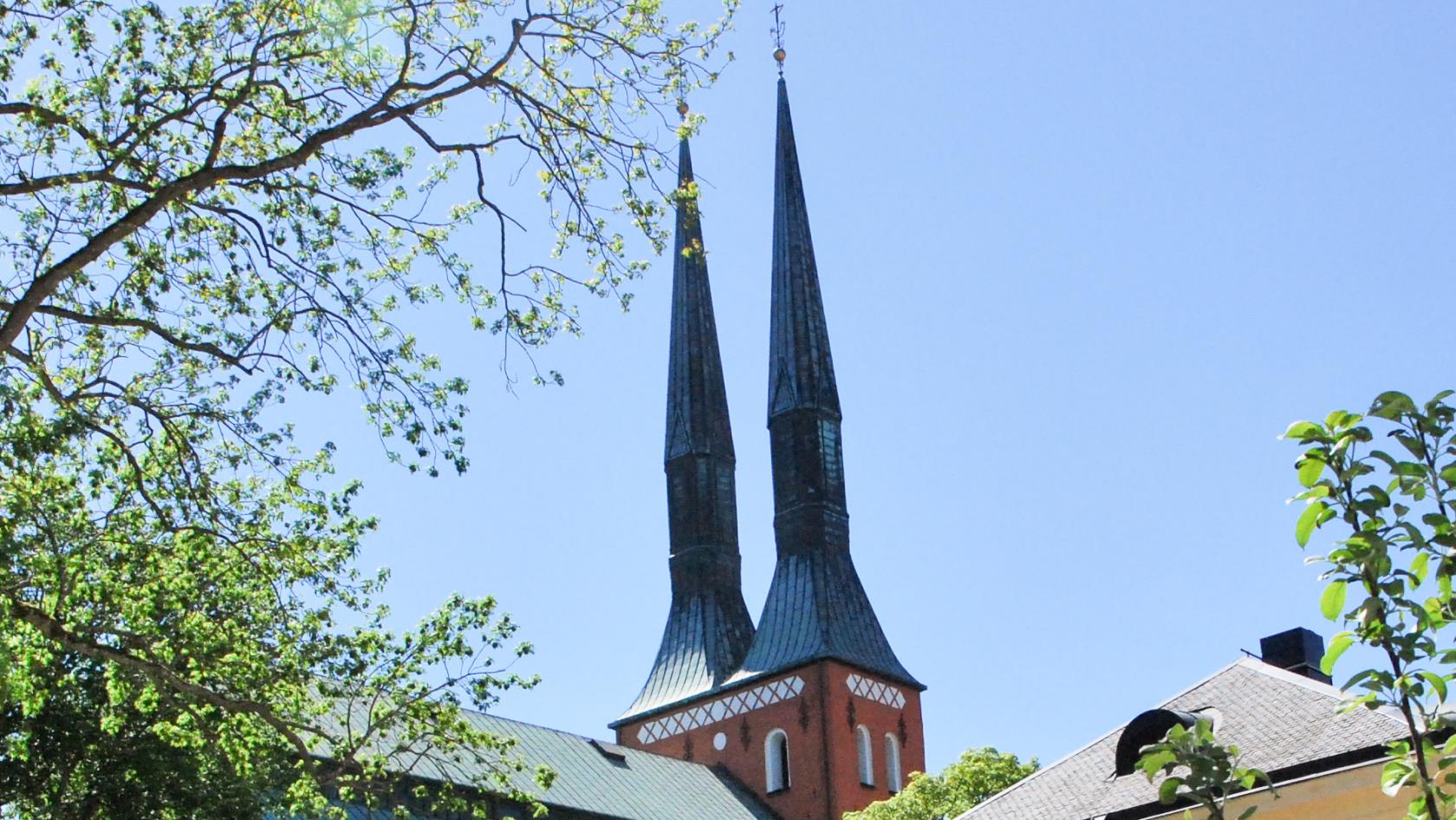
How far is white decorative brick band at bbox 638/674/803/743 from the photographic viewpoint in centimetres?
4872

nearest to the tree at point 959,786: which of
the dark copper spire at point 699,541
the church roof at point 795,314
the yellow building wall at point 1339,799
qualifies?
the dark copper spire at point 699,541

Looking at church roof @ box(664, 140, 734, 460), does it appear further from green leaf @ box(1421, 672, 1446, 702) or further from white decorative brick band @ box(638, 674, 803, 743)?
green leaf @ box(1421, 672, 1446, 702)

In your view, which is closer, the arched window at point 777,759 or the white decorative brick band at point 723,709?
the arched window at point 777,759

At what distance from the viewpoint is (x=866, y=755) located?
160 ft

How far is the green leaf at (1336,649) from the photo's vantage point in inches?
192

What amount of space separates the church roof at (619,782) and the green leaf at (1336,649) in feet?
118

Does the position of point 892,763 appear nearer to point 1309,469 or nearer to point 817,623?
point 817,623

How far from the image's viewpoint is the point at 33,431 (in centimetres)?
1311

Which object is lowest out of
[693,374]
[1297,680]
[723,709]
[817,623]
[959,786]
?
[1297,680]

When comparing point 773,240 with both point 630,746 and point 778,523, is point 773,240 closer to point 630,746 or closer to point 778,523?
point 778,523

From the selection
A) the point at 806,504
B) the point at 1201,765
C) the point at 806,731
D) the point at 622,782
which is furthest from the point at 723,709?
the point at 1201,765

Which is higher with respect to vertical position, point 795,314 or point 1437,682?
point 795,314

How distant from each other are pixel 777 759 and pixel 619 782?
5.92 m

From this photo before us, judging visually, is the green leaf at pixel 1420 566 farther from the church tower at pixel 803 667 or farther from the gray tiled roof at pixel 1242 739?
the church tower at pixel 803 667
